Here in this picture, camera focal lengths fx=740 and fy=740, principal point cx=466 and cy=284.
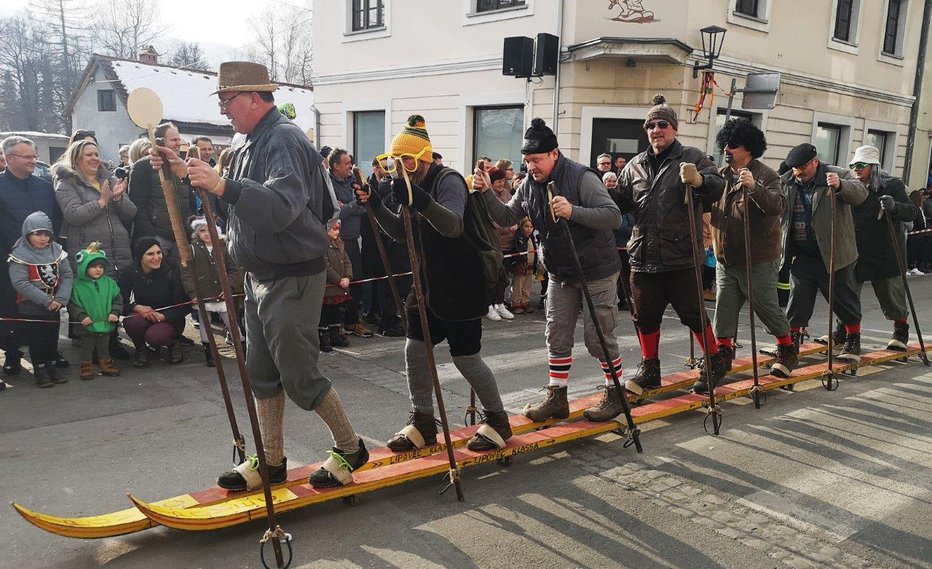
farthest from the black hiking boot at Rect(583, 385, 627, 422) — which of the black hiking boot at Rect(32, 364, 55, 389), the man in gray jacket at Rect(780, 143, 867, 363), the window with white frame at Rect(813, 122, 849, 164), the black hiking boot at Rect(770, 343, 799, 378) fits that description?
the window with white frame at Rect(813, 122, 849, 164)

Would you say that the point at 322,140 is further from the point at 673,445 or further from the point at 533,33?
the point at 673,445

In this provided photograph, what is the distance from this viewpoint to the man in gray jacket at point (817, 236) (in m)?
6.75

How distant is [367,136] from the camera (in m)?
18.3

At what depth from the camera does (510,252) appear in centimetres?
1020

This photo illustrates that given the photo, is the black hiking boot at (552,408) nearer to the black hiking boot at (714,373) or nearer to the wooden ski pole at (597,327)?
the wooden ski pole at (597,327)

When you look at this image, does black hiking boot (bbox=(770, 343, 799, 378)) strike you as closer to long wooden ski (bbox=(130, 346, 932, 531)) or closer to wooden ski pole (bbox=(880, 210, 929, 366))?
long wooden ski (bbox=(130, 346, 932, 531))

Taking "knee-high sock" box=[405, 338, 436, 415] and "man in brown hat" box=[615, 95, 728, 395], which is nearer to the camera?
"knee-high sock" box=[405, 338, 436, 415]

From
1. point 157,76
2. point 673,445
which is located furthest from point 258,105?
point 157,76

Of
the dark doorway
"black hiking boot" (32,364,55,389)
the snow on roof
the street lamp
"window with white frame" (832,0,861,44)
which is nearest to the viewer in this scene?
"black hiking boot" (32,364,55,389)

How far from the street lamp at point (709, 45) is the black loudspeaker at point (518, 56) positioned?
122 inches

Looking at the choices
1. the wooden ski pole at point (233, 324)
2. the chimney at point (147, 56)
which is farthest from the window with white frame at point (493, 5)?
the chimney at point (147, 56)

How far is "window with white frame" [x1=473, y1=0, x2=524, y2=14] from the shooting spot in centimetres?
1455

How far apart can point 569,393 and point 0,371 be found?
5.24m

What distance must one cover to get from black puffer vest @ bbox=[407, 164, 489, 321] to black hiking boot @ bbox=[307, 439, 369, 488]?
96 centimetres
